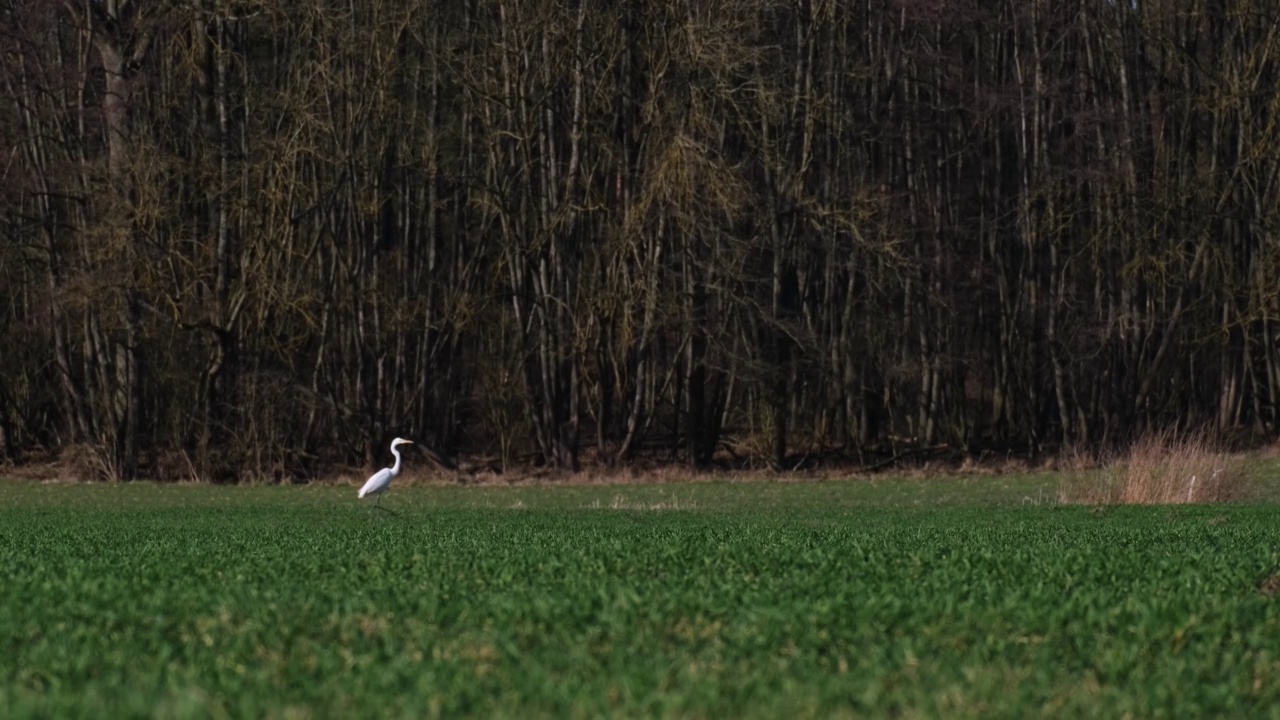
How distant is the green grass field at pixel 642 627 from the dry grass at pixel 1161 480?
11.6 metres

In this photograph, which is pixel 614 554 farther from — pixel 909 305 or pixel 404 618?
pixel 909 305

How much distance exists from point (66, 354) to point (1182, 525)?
30280mm

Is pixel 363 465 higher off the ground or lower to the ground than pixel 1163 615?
lower

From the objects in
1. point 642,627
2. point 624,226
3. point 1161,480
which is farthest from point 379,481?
point 642,627

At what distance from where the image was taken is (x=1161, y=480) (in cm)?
2917

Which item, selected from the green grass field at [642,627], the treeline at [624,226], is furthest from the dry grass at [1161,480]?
the treeline at [624,226]

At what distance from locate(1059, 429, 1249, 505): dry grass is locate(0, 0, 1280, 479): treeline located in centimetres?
1202

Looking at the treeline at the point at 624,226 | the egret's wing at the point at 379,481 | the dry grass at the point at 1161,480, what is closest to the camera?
the egret's wing at the point at 379,481

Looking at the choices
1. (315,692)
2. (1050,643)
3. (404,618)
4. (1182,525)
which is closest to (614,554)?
(404,618)

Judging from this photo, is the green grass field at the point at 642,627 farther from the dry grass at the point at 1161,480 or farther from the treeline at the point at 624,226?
the treeline at the point at 624,226

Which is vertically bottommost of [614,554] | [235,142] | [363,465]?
[363,465]

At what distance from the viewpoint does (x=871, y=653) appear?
9.21m

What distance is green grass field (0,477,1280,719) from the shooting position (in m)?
8.06

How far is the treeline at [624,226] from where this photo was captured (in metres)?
41.1
